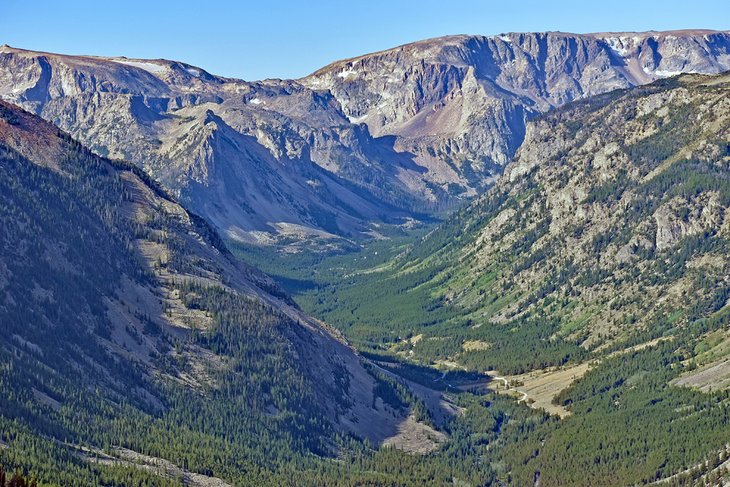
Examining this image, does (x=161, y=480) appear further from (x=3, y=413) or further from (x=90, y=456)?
(x=3, y=413)

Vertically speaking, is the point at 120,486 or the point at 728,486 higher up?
the point at 728,486

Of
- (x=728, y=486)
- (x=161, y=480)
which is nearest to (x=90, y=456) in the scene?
(x=161, y=480)

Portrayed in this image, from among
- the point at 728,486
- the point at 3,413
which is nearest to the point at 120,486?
the point at 3,413

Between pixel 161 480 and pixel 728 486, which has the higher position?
pixel 728 486

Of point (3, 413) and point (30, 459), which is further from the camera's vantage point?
point (3, 413)

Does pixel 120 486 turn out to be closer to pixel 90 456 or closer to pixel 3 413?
pixel 90 456

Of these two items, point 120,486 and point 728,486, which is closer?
point 120,486

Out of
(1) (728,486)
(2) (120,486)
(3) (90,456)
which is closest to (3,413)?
(3) (90,456)

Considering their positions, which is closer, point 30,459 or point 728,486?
point 30,459

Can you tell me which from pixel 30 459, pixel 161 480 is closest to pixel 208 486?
pixel 161 480
